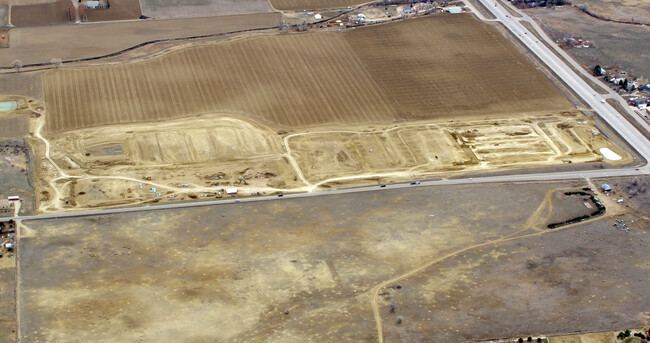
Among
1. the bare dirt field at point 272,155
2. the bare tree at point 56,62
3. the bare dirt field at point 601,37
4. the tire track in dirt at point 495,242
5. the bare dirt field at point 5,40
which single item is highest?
the bare dirt field at point 5,40

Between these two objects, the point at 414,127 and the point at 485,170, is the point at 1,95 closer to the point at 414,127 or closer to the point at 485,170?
the point at 414,127

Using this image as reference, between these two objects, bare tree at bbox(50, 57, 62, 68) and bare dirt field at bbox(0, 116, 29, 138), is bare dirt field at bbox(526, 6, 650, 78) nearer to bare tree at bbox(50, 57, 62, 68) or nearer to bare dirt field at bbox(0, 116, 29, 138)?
bare tree at bbox(50, 57, 62, 68)

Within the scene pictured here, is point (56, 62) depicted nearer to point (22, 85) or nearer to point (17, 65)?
point (17, 65)

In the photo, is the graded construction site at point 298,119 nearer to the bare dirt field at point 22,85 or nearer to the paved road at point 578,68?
the bare dirt field at point 22,85

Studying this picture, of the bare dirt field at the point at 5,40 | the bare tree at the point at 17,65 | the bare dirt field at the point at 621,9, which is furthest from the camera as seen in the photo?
the bare dirt field at the point at 621,9

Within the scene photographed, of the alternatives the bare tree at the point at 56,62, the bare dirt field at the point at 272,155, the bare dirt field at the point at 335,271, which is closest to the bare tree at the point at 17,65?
the bare tree at the point at 56,62

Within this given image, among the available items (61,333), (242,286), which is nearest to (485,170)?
(242,286)
